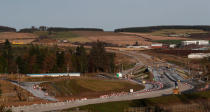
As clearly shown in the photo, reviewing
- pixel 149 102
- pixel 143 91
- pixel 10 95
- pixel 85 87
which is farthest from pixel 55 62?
pixel 149 102

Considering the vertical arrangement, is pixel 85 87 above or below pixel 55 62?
below

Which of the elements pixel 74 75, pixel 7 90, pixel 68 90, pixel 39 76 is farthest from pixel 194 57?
pixel 7 90

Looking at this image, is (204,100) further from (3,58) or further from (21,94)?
(3,58)

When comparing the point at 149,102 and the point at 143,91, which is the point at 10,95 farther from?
the point at 149,102

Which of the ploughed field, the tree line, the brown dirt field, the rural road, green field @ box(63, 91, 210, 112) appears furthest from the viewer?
the tree line

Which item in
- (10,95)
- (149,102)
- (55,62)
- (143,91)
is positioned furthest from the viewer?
(55,62)

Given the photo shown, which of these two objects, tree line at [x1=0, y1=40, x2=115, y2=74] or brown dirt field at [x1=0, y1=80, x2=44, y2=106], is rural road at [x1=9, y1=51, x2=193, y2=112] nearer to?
brown dirt field at [x1=0, y1=80, x2=44, y2=106]

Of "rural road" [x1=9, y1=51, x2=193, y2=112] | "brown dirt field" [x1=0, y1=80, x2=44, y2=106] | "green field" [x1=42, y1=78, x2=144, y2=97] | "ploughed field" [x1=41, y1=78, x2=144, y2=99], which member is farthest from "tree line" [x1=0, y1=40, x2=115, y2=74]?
"brown dirt field" [x1=0, y1=80, x2=44, y2=106]

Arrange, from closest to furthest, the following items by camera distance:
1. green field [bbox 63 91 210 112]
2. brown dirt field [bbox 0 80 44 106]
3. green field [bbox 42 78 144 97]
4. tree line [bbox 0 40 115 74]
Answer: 1. green field [bbox 63 91 210 112]
2. brown dirt field [bbox 0 80 44 106]
3. green field [bbox 42 78 144 97]
4. tree line [bbox 0 40 115 74]
